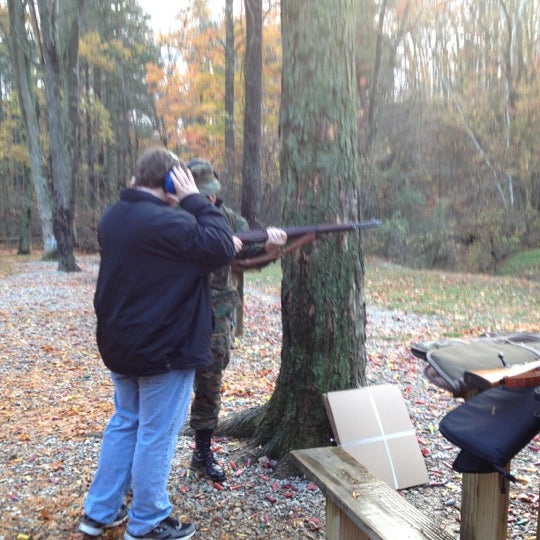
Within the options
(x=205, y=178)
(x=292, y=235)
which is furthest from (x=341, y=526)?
(x=205, y=178)

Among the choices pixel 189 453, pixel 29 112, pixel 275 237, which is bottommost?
pixel 189 453

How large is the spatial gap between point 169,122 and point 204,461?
31471 mm

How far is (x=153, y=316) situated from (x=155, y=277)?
192 millimetres

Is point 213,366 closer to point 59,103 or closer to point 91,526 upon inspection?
point 91,526

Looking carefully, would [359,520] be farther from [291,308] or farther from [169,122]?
[169,122]

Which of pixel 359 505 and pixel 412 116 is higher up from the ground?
pixel 412 116

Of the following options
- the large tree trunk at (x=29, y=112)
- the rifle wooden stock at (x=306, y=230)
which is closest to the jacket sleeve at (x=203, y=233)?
the rifle wooden stock at (x=306, y=230)

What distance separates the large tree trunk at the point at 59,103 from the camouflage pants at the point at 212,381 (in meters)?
17.1

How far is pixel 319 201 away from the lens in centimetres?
379

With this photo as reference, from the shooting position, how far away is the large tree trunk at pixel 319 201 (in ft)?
12.3

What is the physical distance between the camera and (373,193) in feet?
88.1

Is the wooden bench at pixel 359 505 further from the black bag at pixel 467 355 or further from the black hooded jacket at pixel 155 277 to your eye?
the black hooded jacket at pixel 155 277

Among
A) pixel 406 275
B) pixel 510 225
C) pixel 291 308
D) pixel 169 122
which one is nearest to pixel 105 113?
pixel 169 122

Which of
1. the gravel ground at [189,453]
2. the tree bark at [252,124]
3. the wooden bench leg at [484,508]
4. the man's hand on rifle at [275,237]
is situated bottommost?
the gravel ground at [189,453]
